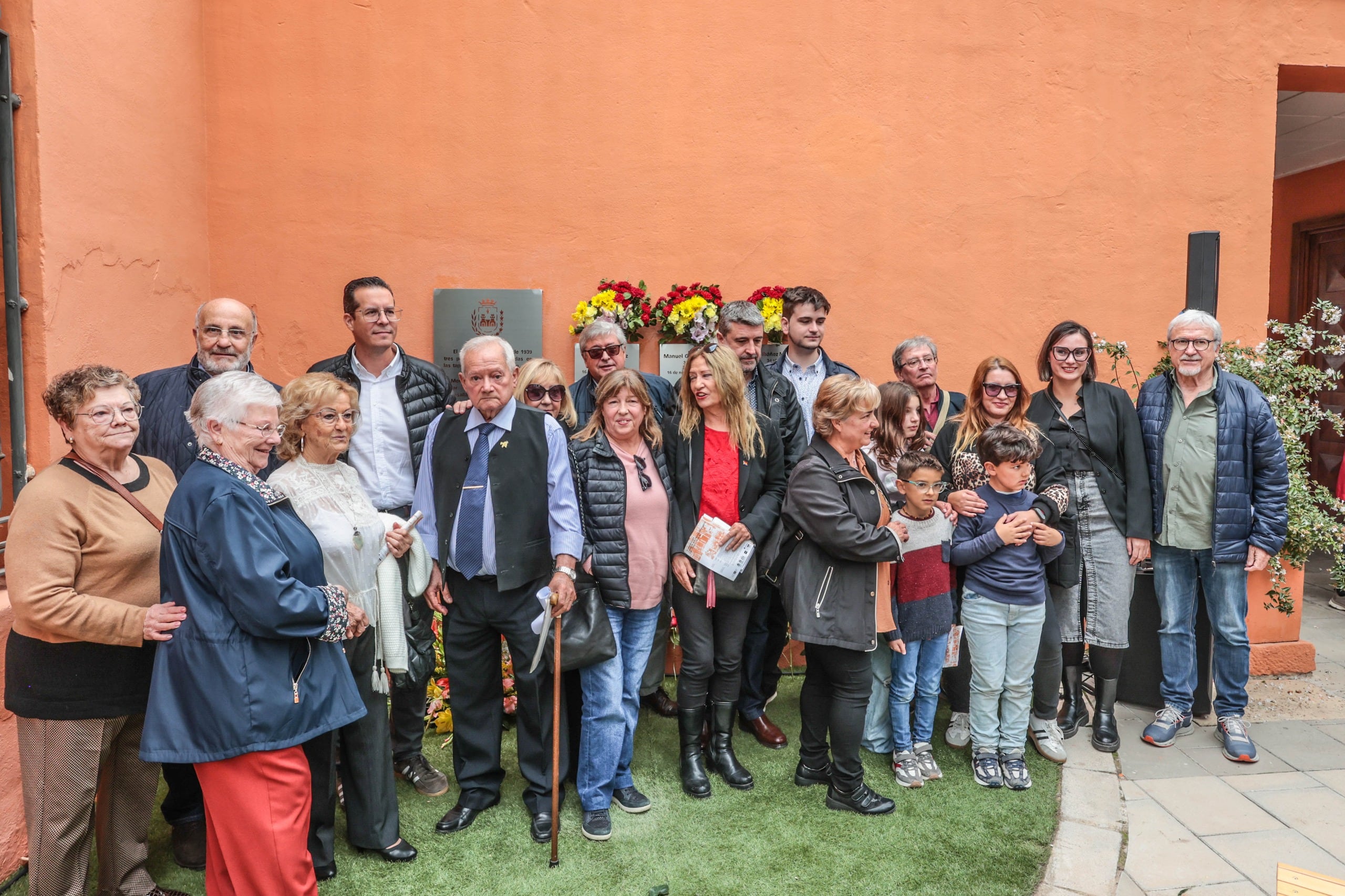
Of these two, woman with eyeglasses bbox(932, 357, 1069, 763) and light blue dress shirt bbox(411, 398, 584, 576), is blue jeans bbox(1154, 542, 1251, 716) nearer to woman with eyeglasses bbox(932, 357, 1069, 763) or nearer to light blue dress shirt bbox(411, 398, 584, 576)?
woman with eyeglasses bbox(932, 357, 1069, 763)

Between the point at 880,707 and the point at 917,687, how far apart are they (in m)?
0.21

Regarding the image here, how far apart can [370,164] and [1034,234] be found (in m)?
4.43

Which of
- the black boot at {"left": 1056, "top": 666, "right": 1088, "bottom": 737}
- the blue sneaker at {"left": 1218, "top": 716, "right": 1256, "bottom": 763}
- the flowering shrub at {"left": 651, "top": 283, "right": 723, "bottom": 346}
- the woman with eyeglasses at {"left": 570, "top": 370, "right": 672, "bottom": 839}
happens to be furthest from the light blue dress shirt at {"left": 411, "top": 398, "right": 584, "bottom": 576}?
the blue sneaker at {"left": 1218, "top": 716, "right": 1256, "bottom": 763}

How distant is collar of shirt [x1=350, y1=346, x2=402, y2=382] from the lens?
387cm

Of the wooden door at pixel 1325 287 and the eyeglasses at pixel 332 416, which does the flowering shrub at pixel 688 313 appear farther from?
the wooden door at pixel 1325 287

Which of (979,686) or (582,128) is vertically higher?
(582,128)

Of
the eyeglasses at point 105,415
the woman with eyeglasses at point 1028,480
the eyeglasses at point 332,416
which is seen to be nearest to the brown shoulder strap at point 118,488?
the eyeglasses at point 105,415

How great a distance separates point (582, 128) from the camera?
18.2 ft

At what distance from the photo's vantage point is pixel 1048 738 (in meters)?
4.31

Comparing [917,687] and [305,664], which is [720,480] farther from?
[305,664]

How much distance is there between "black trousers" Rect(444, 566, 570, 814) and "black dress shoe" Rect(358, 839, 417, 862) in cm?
32

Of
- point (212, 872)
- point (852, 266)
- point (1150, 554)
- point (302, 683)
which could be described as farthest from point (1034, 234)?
point (212, 872)

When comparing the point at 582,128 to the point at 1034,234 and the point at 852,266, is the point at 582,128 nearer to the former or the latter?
the point at 852,266

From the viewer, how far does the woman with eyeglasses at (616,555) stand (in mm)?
3586
